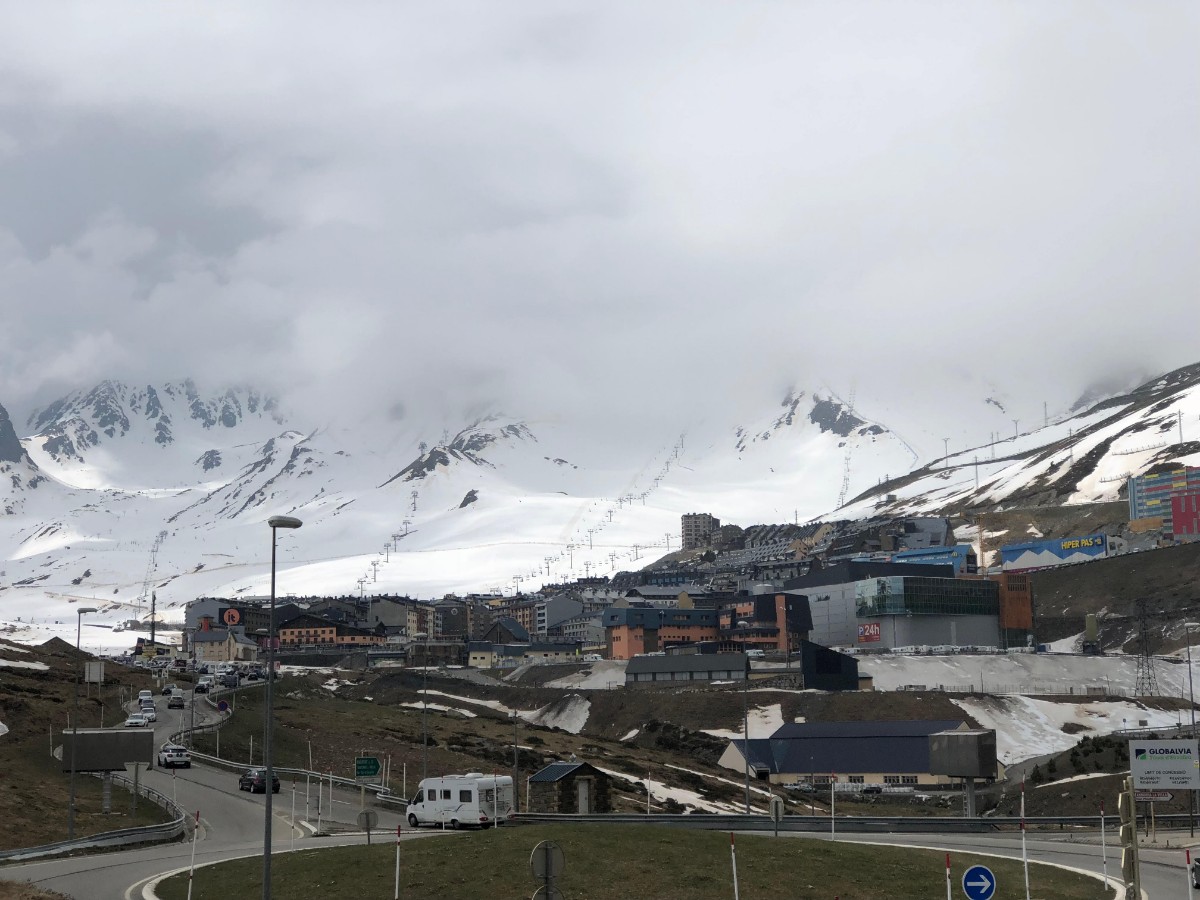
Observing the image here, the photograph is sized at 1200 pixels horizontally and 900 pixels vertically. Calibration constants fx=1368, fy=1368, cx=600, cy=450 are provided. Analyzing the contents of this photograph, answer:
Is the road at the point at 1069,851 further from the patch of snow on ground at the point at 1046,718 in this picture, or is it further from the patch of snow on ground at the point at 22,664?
the patch of snow on ground at the point at 22,664

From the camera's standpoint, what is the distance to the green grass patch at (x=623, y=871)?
3928cm

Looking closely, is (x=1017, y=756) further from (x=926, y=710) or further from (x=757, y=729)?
(x=757, y=729)

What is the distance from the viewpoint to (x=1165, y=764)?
56594 mm

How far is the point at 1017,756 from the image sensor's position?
136000mm

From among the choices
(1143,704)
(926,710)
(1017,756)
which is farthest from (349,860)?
(1143,704)

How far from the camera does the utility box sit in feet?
217

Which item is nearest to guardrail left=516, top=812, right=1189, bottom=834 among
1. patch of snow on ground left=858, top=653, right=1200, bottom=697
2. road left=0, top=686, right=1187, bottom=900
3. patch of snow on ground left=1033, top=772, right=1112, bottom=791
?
road left=0, top=686, right=1187, bottom=900

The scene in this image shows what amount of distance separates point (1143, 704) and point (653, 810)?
96.8 metres

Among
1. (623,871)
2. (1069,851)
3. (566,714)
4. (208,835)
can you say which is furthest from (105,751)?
(566,714)

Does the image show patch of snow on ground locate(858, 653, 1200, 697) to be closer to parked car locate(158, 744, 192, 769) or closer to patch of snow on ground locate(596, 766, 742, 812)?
patch of snow on ground locate(596, 766, 742, 812)

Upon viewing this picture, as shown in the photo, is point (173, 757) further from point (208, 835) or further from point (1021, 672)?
point (1021, 672)

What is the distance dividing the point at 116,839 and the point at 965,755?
38.9 metres

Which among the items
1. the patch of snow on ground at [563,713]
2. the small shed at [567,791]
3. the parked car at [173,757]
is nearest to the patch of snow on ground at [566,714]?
the patch of snow on ground at [563,713]

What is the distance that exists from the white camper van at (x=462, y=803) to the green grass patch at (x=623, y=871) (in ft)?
32.4
